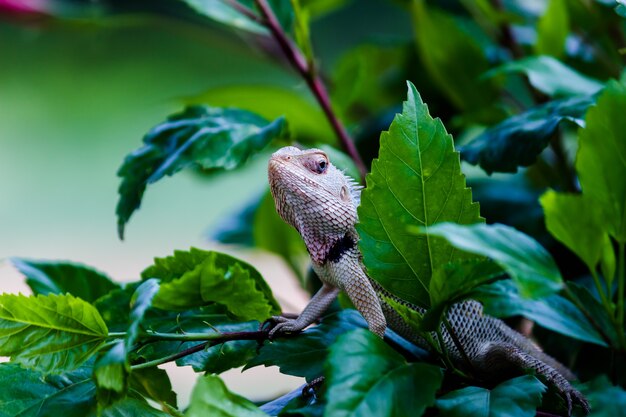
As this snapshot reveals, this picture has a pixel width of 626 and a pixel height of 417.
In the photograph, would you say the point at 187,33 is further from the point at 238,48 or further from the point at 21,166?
the point at 21,166

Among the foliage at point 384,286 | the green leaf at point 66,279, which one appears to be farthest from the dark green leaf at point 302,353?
the green leaf at point 66,279

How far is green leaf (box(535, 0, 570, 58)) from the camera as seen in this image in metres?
0.76

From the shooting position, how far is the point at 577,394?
506 millimetres

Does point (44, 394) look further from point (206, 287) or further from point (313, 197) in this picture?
point (313, 197)

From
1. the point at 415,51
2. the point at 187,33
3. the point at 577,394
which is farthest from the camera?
the point at 187,33

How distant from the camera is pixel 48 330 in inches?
16.5

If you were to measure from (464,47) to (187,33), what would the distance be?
513 millimetres

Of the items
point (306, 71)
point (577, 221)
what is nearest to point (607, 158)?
point (577, 221)

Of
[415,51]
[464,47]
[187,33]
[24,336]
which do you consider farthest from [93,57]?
[24,336]

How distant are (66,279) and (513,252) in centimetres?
42

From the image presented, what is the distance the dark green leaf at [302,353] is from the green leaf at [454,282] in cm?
8

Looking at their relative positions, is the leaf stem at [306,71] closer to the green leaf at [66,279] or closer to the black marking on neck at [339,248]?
the black marking on neck at [339,248]

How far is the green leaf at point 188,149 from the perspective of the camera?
58 centimetres

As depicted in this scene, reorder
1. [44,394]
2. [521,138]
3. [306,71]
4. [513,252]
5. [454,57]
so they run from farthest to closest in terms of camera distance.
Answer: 1. [454,57]
2. [306,71]
3. [521,138]
4. [44,394]
5. [513,252]
